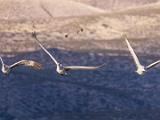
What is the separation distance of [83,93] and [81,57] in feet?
8.14

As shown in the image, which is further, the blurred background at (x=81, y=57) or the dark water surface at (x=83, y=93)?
the blurred background at (x=81, y=57)

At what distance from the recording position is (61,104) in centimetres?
1050

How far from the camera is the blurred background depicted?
10297 millimetres

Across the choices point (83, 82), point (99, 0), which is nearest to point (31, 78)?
point (83, 82)

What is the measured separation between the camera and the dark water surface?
32.8 ft

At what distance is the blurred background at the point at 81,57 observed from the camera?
10297 millimetres

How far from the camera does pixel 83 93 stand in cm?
1109

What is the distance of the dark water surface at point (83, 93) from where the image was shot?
10.0 metres

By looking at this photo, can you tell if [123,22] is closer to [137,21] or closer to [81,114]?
[137,21]

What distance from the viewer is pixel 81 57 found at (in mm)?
13500

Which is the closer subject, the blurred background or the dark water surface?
the dark water surface

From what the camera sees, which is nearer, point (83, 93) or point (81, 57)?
point (83, 93)

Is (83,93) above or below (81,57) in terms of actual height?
below

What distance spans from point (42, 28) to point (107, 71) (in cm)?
468
